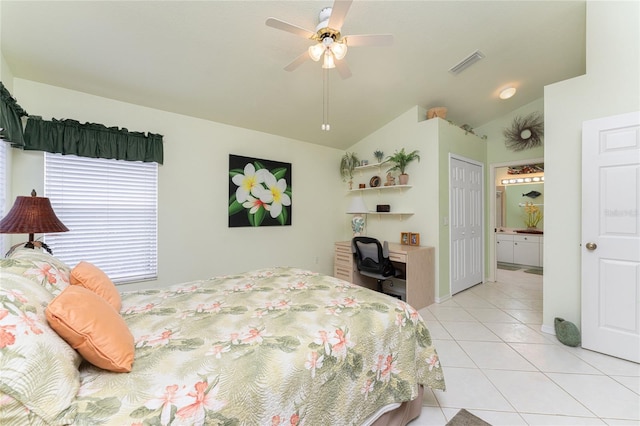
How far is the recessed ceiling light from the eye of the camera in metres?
3.73

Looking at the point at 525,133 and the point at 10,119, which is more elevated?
the point at 525,133

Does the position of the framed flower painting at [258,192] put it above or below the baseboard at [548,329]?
above

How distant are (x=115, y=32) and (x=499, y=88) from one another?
446 cm

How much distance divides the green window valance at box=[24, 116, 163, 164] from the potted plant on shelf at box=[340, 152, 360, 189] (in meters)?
2.85

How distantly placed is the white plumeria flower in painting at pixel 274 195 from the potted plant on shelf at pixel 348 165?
Answer: 124 cm

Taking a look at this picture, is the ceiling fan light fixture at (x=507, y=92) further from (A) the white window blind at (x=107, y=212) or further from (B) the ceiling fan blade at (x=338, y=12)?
(A) the white window blind at (x=107, y=212)

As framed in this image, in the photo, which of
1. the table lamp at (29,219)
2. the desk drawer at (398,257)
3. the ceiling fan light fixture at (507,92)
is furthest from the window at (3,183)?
the ceiling fan light fixture at (507,92)

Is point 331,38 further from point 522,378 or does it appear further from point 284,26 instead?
point 522,378

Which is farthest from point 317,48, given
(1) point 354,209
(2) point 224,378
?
(1) point 354,209

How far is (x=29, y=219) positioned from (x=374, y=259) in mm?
3101

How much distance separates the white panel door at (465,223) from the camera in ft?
12.8

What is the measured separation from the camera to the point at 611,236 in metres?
2.22

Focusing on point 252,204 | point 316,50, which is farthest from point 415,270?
point 316,50

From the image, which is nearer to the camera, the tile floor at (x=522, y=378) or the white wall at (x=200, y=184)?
the tile floor at (x=522, y=378)
